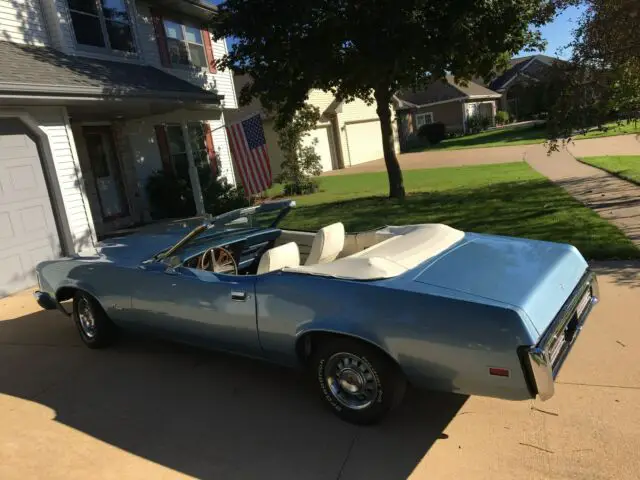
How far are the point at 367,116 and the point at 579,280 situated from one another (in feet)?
93.9

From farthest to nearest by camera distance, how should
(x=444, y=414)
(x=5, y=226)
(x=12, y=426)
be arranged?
(x=5, y=226)
(x=12, y=426)
(x=444, y=414)

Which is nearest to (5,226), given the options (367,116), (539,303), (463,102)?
(539,303)

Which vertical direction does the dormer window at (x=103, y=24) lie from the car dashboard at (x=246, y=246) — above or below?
above

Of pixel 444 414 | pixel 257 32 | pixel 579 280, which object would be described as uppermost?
pixel 257 32

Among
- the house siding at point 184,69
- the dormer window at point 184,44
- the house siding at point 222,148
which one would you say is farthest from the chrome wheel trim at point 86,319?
the house siding at point 222,148

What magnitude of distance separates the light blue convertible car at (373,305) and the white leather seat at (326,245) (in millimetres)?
11

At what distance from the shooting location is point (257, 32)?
Answer: 1063cm

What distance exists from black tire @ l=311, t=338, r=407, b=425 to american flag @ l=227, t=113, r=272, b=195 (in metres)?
7.16

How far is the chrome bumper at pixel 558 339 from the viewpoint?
8.57 ft

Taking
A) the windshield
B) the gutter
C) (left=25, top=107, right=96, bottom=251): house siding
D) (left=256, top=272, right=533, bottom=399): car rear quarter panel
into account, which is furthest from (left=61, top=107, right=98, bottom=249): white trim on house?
(left=256, top=272, right=533, bottom=399): car rear quarter panel

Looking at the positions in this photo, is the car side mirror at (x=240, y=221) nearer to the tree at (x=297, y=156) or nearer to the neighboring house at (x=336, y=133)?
the tree at (x=297, y=156)

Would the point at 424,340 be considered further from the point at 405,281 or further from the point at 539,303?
the point at 539,303

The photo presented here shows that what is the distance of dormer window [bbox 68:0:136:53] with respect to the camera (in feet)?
35.3

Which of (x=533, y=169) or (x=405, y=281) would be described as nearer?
(x=405, y=281)
